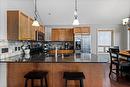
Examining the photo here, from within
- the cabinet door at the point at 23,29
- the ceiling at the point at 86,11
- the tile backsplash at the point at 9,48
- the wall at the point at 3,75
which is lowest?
the wall at the point at 3,75

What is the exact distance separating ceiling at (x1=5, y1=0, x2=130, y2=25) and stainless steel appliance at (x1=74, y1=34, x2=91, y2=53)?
766 mm

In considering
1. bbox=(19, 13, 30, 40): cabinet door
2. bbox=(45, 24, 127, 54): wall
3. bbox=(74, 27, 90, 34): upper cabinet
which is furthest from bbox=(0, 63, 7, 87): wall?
bbox=(45, 24, 127, 54): wall

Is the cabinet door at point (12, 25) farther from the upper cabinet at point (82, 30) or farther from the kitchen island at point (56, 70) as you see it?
the upper cabinet at point (82, 30)

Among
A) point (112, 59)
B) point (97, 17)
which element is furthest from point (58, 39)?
point (112, 59)

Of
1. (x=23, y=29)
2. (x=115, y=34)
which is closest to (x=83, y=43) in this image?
(x=115, y=34)

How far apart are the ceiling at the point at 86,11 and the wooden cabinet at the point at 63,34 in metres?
0.39

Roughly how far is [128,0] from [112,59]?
2.96m

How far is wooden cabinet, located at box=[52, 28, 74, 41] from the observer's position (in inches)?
366

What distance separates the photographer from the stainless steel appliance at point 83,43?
28.7 ft

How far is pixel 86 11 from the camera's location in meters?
8.17

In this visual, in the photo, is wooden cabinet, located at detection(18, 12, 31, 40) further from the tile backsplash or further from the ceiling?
the ceiling

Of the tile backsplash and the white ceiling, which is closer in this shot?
the tile backsplash

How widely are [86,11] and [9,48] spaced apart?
486cm

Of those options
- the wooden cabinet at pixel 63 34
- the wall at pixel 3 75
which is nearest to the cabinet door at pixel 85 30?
the wooden cabinet at pixel 63 34
